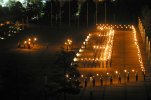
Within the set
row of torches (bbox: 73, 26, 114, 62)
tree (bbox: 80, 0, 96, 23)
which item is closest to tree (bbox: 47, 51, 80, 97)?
row of torches (bbox: 73, 26, 114, 62)

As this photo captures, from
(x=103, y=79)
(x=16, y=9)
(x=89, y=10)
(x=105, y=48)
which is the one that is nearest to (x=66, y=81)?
(x=103, y=79)

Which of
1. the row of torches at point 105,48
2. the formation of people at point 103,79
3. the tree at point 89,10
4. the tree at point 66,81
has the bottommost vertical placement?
the formation of people at point 103,79

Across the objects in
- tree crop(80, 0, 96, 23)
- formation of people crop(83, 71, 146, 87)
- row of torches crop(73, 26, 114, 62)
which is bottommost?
formation of people crop(83, 71, 146, 87)

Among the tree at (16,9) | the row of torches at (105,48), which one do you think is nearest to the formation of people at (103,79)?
the row of torches at (105,48)

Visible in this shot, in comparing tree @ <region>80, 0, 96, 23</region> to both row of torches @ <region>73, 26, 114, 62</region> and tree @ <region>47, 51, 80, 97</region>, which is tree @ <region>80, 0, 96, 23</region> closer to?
row of torches @ <region>73, 26, 114, 62</region>

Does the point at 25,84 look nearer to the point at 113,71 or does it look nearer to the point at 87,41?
the point at 113,71

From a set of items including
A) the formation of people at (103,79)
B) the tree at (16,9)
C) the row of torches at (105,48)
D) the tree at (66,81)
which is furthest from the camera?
the tree at (16,9)

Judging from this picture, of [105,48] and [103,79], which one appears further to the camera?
[105,48]

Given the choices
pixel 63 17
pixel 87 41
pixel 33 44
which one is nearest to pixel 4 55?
pixel 33 44

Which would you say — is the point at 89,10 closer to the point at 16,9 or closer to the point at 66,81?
the point at 16,9

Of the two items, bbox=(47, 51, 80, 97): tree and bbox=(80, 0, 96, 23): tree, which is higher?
bbox=(80, 0, 96, 23): tree

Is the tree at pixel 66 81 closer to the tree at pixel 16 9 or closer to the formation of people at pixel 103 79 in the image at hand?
the formation of people at pixel 103 79

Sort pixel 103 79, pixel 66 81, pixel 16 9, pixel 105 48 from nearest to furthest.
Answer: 1. pixel 66 81
2. pixel 103 79
3. pixel 105 48
4. pixel 16 9

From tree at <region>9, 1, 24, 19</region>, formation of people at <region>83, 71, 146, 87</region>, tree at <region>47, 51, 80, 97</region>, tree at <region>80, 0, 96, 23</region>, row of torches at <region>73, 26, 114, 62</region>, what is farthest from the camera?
tree at <region>9, 1, 24, 19</region>
